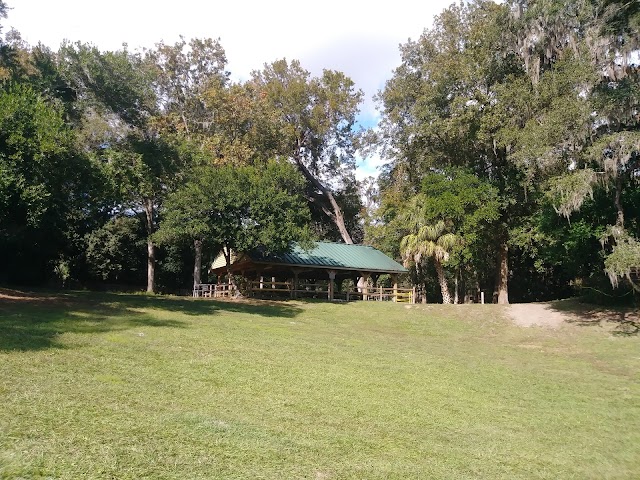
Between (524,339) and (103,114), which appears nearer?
(524,339)

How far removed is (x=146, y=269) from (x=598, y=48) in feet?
111

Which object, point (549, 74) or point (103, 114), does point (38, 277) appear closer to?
point (103, 114)

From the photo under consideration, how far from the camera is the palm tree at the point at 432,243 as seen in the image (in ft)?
97.0

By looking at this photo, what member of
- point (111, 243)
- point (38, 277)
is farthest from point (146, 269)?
point (38, 277)

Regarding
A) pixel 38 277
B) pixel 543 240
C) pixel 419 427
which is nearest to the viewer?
pixel 419 427

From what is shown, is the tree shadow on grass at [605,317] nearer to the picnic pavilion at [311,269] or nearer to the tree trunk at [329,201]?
the picnic pavilion at [311,269]

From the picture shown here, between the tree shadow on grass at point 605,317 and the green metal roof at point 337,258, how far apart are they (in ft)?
39.3

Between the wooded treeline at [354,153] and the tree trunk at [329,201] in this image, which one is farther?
the tree trunk at [329,201]

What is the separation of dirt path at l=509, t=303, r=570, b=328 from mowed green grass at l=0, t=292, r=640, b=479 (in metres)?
5.95

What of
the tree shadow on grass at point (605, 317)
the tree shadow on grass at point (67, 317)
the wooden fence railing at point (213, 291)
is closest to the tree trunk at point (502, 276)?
the tree shadow on grass at point (605, 317)

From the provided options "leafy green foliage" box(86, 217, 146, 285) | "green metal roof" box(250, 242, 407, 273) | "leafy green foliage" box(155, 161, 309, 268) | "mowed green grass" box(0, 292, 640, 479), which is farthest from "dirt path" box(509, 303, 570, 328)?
"leafy green foliage" box(86, 217, 146, 285)

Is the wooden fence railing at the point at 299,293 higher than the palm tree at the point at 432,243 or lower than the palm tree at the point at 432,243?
lower

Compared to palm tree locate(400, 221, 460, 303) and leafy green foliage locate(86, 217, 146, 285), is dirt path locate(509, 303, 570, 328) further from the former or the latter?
leafy green foliage locate(86, 217, 146, 285)

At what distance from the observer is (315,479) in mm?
5223
